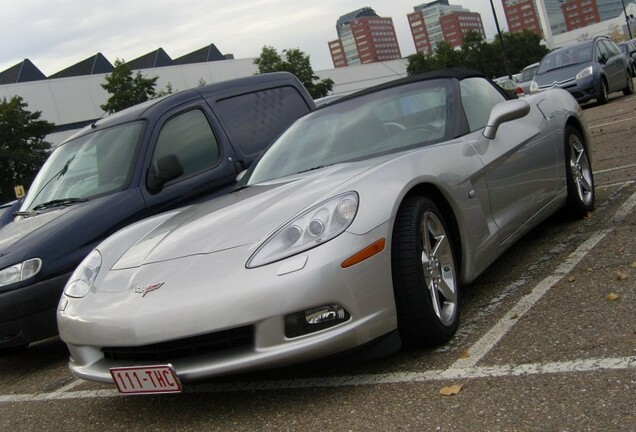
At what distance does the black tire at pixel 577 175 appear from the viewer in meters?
5.32

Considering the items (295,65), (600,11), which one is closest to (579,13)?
(600,11)

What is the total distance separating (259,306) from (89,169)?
11.3 ft

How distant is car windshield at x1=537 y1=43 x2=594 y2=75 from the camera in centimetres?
1722

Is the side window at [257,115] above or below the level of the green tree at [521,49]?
below

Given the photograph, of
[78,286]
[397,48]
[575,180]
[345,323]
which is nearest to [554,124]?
[575,180]

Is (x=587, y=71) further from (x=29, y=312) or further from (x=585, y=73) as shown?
(x=29, y=312)

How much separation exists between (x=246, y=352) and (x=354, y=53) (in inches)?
6830

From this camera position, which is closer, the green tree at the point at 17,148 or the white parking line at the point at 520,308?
the white parking line at the point at 520,308

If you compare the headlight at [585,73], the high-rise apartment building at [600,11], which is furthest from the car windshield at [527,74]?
the high-rise apartment building at [600,11]

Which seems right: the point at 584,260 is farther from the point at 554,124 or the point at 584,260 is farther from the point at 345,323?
the point at 345,323

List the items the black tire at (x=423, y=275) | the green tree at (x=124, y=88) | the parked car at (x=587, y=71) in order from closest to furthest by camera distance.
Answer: the black tire at (x=423, y=275)
the parked car at (x=587, y=71)
the green tree at (x=124, y=88)

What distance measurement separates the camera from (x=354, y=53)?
171875 millimetres

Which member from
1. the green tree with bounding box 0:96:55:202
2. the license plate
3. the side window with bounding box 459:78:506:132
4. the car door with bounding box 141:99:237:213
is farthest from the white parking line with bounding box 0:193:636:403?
the green tree with bounding box 0:96:55:202

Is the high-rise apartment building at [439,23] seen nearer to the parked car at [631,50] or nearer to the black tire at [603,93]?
the parked car at [631,50]
